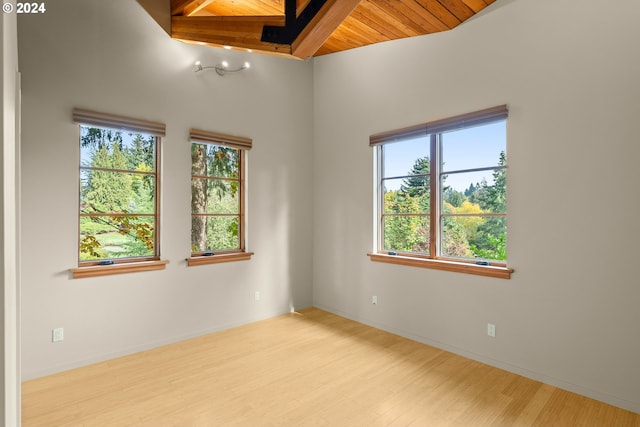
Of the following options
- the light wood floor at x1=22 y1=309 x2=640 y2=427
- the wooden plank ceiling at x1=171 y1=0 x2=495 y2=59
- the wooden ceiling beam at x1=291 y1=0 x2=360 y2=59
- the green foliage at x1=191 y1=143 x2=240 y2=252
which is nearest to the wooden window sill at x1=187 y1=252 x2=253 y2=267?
the green foliage at x1=191 y1=143 x2=240 y2=252

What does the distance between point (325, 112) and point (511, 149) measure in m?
2.49

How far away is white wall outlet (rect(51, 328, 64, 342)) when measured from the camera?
116 inches

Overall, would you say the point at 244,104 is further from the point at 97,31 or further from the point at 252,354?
the point at 252,354

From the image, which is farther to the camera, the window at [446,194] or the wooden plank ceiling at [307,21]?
the window at [446,194]

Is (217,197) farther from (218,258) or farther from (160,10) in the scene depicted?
(160,10)

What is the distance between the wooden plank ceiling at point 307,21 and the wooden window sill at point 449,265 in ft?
7.52

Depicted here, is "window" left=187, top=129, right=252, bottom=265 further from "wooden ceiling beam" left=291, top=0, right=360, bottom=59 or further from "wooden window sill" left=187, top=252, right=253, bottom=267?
"wooden ceiling beam" left=291, top=0, right=360, bottom=59

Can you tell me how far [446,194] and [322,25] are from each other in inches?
81.1

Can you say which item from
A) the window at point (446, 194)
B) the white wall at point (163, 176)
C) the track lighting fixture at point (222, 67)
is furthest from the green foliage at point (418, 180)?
the track lighting fixture at point (222, 67)

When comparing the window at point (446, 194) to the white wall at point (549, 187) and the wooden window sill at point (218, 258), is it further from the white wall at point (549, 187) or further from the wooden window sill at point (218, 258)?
the wooden window sill at point (218, 258)

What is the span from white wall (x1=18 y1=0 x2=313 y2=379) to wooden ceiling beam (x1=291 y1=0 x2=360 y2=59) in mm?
1578

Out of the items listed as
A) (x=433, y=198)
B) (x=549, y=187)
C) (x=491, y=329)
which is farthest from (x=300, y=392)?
(x=549, y=187)

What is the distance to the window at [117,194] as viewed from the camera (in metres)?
3.17

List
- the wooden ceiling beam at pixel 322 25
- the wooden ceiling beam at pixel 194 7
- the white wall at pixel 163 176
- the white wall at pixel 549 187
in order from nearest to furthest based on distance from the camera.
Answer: the wooden ceiling beam at pixel 322 25 → the white wall at pixel 549 187 → the white wall at pixel 163 176 → the wooden ceiling beam at pixel 194 7
